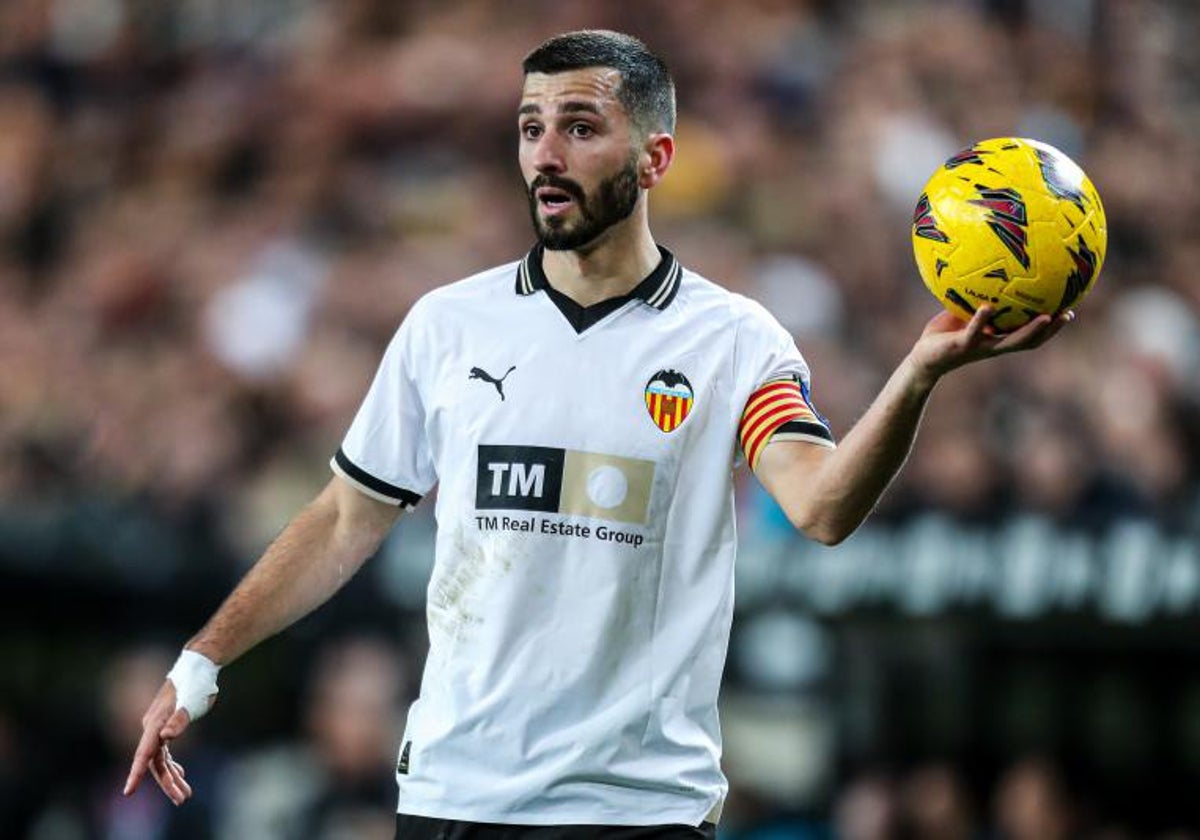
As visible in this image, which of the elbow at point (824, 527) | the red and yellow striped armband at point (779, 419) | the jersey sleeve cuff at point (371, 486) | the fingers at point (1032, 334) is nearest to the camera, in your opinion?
the fingers at point (1032, 334)

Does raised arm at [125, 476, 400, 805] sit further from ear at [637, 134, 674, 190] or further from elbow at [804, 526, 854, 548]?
elbow at [804, 526, 854, 548]

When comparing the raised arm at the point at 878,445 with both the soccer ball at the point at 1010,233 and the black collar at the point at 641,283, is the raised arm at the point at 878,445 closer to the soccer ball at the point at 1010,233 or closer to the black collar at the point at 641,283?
the soccer ball at the point at 1010,233

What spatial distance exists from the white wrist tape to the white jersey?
0.49 metres

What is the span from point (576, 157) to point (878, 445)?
1.09 meters

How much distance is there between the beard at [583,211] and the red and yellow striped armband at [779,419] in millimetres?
530

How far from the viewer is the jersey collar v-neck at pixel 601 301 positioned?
5.16 m

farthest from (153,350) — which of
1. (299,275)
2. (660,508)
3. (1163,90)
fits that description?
(660,508)

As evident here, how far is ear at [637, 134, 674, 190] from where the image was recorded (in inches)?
206

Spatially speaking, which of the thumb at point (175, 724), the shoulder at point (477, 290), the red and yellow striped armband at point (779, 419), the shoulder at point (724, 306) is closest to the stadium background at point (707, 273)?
the shoulder at point (724, 306)

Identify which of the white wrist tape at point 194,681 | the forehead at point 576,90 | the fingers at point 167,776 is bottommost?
the fingers at point 167,776

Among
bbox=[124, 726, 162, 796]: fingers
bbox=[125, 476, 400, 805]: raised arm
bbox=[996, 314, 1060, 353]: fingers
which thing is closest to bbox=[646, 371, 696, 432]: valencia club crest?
bbox=[125, 476, 400, 805]: raised arm

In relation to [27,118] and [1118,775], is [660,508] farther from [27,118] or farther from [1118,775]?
[27,118]

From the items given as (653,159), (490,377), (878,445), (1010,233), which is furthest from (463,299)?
(1010,233)

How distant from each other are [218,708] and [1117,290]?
15.8 ft
